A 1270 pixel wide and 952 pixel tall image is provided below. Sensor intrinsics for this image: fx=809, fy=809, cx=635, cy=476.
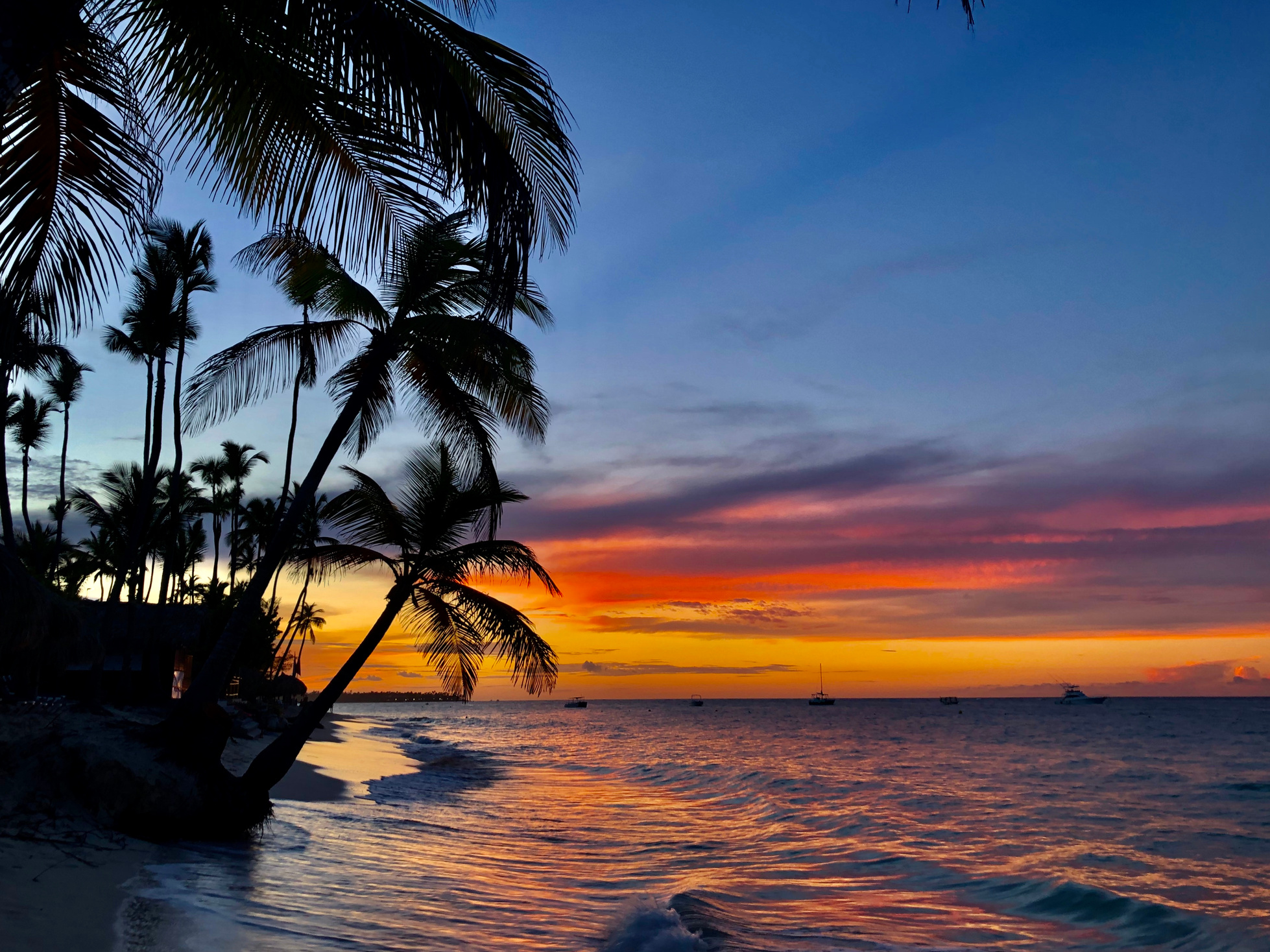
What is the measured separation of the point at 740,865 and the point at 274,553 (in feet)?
26.2

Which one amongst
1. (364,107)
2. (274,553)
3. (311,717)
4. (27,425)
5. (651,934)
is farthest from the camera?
(27,425)

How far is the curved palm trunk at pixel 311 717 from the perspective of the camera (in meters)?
10.3

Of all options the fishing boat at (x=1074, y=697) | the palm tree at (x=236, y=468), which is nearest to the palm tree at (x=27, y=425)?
the palm tree at (x=236, y=468)

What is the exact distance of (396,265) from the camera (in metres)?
10.6

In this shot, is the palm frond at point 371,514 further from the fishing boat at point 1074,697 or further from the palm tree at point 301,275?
the fishing boat at point 1074,697

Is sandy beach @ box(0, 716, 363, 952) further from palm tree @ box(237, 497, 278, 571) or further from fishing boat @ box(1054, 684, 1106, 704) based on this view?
fishing boat @ box(1054, 684, 1106, 704)

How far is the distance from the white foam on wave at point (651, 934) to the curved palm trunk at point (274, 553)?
5.46 m

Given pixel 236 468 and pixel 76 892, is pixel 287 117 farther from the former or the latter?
pixel 236 468

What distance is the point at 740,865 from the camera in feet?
39.2

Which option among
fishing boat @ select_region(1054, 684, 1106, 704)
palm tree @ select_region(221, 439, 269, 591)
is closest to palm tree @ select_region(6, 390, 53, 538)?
palm tree @ select_region(221, 439, 269, 591)

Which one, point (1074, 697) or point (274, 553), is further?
point (1074, 697)

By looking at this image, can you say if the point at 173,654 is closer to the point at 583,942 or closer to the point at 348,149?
the point at 583,942

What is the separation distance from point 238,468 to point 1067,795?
A: 4419cm

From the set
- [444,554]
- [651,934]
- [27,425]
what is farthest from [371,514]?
[27,425]
